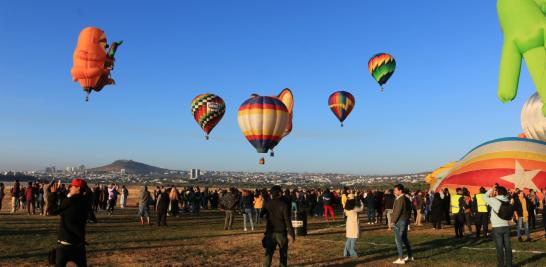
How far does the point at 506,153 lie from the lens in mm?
27500

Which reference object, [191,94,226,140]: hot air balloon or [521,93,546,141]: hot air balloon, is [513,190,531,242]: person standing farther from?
[191,94,226,140]: hot air balloon

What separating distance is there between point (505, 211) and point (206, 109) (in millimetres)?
33621

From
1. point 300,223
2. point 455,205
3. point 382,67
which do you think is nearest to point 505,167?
point 455,205

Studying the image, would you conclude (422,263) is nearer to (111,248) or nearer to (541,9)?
(541,9)

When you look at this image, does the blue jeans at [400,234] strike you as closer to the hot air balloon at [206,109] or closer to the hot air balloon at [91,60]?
the hot air balloon at [91,60]

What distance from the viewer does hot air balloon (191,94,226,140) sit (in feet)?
134

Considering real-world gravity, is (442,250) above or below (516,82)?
below

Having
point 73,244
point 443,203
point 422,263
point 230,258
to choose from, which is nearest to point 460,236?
point 443,203

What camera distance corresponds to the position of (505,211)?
9.18 meters

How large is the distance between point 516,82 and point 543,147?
2687 centimetres

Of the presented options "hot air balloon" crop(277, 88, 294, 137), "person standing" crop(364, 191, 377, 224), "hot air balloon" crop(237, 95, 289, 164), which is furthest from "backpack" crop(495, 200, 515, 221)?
"hot air balloon" crop(277, 88, 294, 137)

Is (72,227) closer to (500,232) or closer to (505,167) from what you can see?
(500,232)

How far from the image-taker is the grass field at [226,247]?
10852 mm

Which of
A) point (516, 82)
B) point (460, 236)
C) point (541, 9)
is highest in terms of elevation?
point (541, 9)
